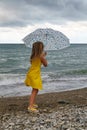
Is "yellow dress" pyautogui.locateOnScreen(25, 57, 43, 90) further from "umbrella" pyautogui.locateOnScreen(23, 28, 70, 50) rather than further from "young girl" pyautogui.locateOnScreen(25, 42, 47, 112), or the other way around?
"umbrella" pyautogui.locateOnScreen(23, 28, 70, 50)

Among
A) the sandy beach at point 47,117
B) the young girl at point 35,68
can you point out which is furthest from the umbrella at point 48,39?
the sandy beach at point 47,117

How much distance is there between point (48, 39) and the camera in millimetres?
9773

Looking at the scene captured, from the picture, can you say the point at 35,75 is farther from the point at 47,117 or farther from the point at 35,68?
the point at 47,117

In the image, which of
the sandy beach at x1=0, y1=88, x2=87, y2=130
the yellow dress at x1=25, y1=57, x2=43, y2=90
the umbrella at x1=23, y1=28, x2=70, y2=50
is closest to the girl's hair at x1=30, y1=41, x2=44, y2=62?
the yellow dress at x1=25, y1=57, x2=43, y2=90

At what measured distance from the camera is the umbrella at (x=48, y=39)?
973cm

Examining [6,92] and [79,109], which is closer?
[79,109]

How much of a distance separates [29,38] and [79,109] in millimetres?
2397

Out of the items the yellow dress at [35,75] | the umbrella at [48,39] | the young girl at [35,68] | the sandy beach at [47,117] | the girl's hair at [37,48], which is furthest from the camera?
the umbrella at [48,39]

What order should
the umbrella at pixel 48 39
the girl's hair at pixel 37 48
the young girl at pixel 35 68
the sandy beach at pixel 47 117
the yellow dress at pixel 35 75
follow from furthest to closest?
1. the umbrella at pixel 48 39
2. the yellow dress at pixel 35 75
3. the young girl at pixel 35 68
4. the girl's hair at pixel 37 48
5. the sandy beach at pixel 47 117

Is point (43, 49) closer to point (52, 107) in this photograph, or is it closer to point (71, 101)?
point (52, 107)

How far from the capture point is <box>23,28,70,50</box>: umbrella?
31.9ft

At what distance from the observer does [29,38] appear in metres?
9.83

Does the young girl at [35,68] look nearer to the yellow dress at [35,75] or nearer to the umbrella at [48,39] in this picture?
the yellow dress at [35,75]

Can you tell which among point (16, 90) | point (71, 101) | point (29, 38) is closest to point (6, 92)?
point (16, 90)
